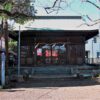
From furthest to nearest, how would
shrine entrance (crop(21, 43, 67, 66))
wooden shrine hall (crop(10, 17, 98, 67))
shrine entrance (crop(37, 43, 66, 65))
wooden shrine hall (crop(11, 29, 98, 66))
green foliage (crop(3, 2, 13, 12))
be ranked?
shrine entrance (crop(37, 43, 66, 65)) < shrine entrance (crop(21, 43, 67, 66)) < wooden shrine hall (crop(11, 29, 98, 66)) < wooden shrine hall (crop(10, 17, 98, 67)) < green foliage (crop(3, 2, 13, 12))

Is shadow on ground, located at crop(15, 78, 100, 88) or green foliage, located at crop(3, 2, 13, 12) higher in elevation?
green foliage, located at crop(3, 2, 13, 12)

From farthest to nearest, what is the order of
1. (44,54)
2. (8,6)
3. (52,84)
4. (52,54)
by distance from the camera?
(52,54) < (44,54) < (52,84) < (8,6)

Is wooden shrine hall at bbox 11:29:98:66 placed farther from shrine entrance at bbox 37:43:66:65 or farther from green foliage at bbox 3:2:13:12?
green foliage at bbox 3:2:13:12

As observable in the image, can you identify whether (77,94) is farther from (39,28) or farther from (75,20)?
(75,20)

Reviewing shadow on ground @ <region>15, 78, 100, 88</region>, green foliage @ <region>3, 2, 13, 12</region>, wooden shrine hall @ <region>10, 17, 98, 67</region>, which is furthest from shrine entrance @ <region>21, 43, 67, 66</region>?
green foliage @ <region>3, 2, 13, 12</region>

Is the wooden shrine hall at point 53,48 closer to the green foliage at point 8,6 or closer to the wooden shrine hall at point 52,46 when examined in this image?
the wooden shrine hall at point 52,46

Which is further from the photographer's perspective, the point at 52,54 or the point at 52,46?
the point at 52,54

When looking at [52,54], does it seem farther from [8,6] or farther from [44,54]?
[8,6]

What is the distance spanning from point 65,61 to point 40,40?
358 centimetres

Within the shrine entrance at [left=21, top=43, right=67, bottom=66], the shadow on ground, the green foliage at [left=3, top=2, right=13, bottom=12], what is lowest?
the shadow on ground

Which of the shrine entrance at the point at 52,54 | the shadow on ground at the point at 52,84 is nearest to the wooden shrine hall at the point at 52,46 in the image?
the shrine entrance at the point at 52,54

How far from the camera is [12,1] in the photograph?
76.3 ft

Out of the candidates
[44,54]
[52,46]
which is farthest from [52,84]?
[52,46]

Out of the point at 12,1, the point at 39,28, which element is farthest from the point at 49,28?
the point at 12,1
